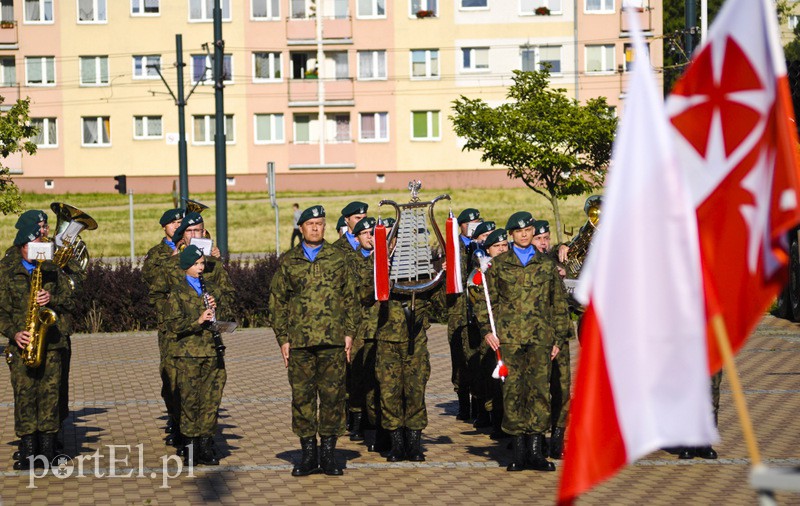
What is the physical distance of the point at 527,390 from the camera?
35.7 feet

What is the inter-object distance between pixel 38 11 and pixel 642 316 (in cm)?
6050

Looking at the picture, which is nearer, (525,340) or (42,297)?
(525,340)

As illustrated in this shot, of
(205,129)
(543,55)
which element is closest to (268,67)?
(205,129)

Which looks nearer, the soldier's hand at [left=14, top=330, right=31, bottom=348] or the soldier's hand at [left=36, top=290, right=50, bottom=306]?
the soldier's hand at [left=14, top=330, right=31, bottom=348]

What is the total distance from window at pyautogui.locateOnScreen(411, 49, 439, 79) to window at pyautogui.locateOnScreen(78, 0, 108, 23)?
44.7ft

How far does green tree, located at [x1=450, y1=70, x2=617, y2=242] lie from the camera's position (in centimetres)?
Answer: 3891

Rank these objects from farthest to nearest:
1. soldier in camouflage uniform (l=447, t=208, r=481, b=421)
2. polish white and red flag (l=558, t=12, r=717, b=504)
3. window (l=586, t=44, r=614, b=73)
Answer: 1. window (l=586, t=44, r=614, b=73)
2. soldier in camouflage uniform (l=447, t=208, r=481, b=421)
3. polish white and red flag (l=558, t=12, r=717, b=504)

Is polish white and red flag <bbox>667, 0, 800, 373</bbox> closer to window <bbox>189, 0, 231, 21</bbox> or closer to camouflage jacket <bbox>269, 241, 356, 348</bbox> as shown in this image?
camouflage jacket <bbox>269, 241, 356, 348</bbox>

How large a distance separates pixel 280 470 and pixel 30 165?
53.5 metres

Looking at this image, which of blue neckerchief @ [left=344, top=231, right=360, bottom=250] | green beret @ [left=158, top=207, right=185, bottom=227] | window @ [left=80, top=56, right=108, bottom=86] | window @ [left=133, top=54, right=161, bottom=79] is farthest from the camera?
window @ [left=80, top=56, right=108, bottom=86]

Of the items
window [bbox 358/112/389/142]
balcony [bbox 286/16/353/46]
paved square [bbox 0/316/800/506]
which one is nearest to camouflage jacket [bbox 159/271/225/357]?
paved square [bbox 0/316/800/506]

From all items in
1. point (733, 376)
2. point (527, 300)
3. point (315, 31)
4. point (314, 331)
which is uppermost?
point (315, 31)

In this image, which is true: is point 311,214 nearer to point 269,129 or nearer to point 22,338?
point 22,338

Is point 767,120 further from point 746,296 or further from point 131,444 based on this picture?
point 131,444
